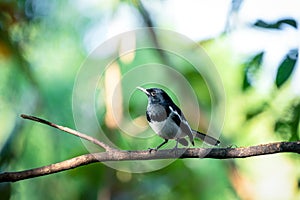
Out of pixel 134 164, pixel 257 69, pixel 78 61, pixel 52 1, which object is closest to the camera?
pixel 257 69

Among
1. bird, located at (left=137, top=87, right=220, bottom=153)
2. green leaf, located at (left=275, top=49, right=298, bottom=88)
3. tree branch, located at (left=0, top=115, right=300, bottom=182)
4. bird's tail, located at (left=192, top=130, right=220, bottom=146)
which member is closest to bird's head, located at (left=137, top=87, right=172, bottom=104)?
bird, located at (left=137, top=87, right=220, bottom=153)

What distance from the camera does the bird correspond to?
5.56ft

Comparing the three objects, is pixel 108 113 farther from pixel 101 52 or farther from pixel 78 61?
pixel 78 61

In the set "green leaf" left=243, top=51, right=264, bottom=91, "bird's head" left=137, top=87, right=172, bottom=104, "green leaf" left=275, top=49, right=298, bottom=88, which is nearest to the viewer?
"green leaf" left=275, top=49, right=298, bottom=88

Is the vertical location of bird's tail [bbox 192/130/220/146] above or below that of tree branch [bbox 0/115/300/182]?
above

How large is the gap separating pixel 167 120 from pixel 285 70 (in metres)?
0.66

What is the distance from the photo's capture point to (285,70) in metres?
1.16

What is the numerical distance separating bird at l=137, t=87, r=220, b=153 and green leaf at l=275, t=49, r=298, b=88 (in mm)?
445

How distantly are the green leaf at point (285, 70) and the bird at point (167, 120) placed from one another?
1.46 ft

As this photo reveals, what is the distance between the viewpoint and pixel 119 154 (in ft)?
4.29

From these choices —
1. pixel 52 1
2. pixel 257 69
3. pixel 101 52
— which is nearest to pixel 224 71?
pixel 101 52

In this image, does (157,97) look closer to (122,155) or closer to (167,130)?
(167,130)

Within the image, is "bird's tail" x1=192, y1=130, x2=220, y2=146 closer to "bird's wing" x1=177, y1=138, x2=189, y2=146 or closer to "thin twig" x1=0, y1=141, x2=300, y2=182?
"bird's wing" x1=177, y1=138, x2=189, y2=146

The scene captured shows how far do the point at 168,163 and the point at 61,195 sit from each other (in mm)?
490
